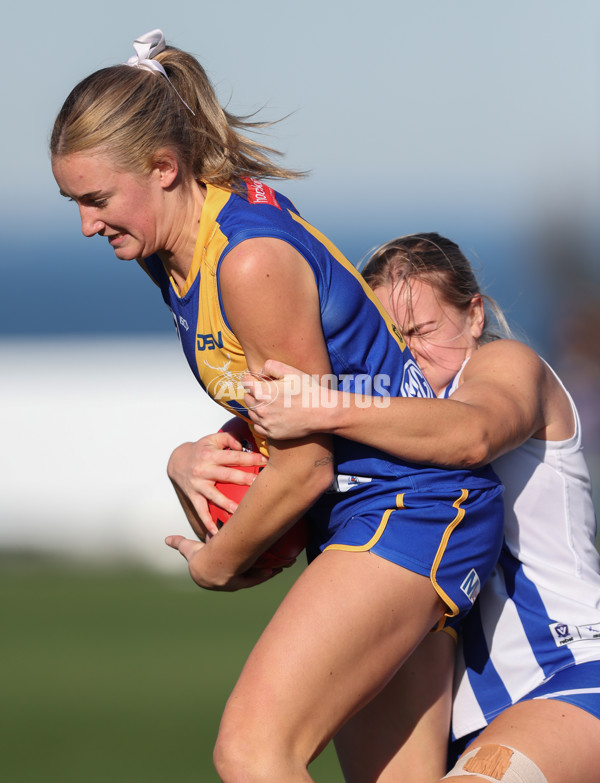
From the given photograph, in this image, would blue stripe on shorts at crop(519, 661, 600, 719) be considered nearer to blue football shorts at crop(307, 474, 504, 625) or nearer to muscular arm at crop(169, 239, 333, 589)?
blue football shorts at crop(307, 474, 504, 625)

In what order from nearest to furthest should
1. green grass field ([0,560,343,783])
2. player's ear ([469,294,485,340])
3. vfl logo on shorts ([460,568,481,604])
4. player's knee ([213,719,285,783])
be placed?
1. player's knee ([213,719,285,783])
2. vfl logo on shorts ([460,568,481,604])
3. player's ear ([469,294,485,340])
4. green grass field ([0,560,343,783])

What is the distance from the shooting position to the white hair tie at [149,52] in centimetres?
258

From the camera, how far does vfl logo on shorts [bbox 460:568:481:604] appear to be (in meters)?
2.48

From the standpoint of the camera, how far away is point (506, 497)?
279 cm

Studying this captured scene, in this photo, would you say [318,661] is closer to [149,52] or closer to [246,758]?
[246,758]

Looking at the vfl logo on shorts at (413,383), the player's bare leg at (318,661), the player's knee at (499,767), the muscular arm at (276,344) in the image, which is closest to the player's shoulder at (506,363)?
the vfl logo on shorts at (413,383)

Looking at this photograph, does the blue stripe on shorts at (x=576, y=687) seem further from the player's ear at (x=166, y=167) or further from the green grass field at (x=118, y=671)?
the green grass field at (x=118, y=671)

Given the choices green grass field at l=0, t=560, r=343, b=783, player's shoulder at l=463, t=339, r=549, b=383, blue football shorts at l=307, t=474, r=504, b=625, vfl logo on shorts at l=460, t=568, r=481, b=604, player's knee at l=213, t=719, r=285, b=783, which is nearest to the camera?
player's knee at l=213, t=719, r=285, b=783

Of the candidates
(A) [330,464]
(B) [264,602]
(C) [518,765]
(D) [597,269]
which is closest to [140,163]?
(A) [330,464]

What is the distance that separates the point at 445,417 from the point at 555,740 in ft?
2.67

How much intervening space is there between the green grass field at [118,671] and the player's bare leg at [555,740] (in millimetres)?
2339

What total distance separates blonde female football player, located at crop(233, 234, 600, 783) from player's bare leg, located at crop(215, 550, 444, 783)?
31 centimetres

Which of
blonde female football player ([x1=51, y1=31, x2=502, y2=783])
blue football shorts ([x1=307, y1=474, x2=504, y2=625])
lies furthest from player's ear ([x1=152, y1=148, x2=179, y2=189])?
blue football shorts ([x1=307, y1=474, x2=504, y2=625])

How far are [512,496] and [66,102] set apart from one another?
159 cm
